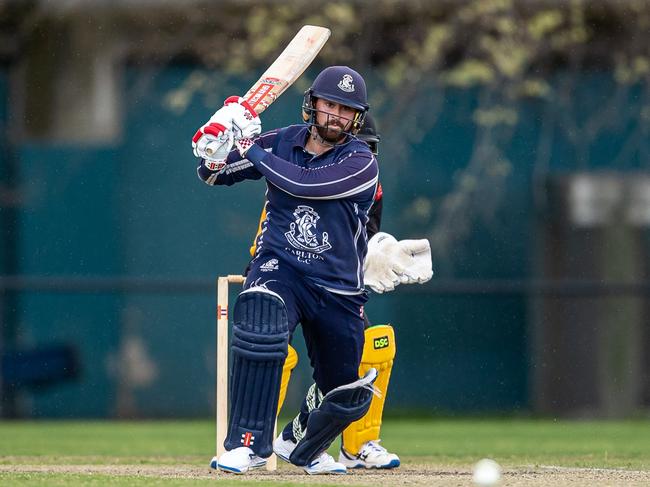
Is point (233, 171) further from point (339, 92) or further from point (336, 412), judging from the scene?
point (336, 412)

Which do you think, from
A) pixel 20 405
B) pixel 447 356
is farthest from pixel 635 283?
pixel 20 405

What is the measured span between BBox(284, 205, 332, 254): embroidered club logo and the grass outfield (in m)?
1.00

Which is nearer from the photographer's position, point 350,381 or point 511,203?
point 350,381

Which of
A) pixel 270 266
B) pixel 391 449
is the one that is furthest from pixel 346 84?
pixel 391 449

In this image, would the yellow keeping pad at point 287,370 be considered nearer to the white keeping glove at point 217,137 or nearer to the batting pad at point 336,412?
the batting pad at point 336,412

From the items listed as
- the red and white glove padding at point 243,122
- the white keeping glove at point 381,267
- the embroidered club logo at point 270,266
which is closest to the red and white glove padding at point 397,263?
the white keeping glove at point 381,267

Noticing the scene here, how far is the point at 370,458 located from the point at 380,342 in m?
0.58

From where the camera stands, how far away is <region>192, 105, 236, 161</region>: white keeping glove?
544cm

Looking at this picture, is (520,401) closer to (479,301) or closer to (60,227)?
(479,301)

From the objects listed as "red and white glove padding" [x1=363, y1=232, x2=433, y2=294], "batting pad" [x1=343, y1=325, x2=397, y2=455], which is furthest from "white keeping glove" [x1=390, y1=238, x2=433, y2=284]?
"batting pad" [x1=343, y1=325, x2=397, y2=455]

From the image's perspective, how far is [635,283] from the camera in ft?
38.0

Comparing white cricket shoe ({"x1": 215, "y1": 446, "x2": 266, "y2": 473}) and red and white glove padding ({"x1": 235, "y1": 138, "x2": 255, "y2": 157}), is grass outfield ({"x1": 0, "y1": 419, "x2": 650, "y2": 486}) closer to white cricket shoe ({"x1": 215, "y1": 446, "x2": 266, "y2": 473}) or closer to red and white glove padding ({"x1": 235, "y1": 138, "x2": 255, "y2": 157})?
white cricket shoe ({"x1": 215, "y1": 446, "x2": 266, "y2": 473})

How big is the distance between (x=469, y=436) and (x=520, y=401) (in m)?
2.33

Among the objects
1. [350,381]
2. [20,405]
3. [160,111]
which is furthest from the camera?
[160,111]
